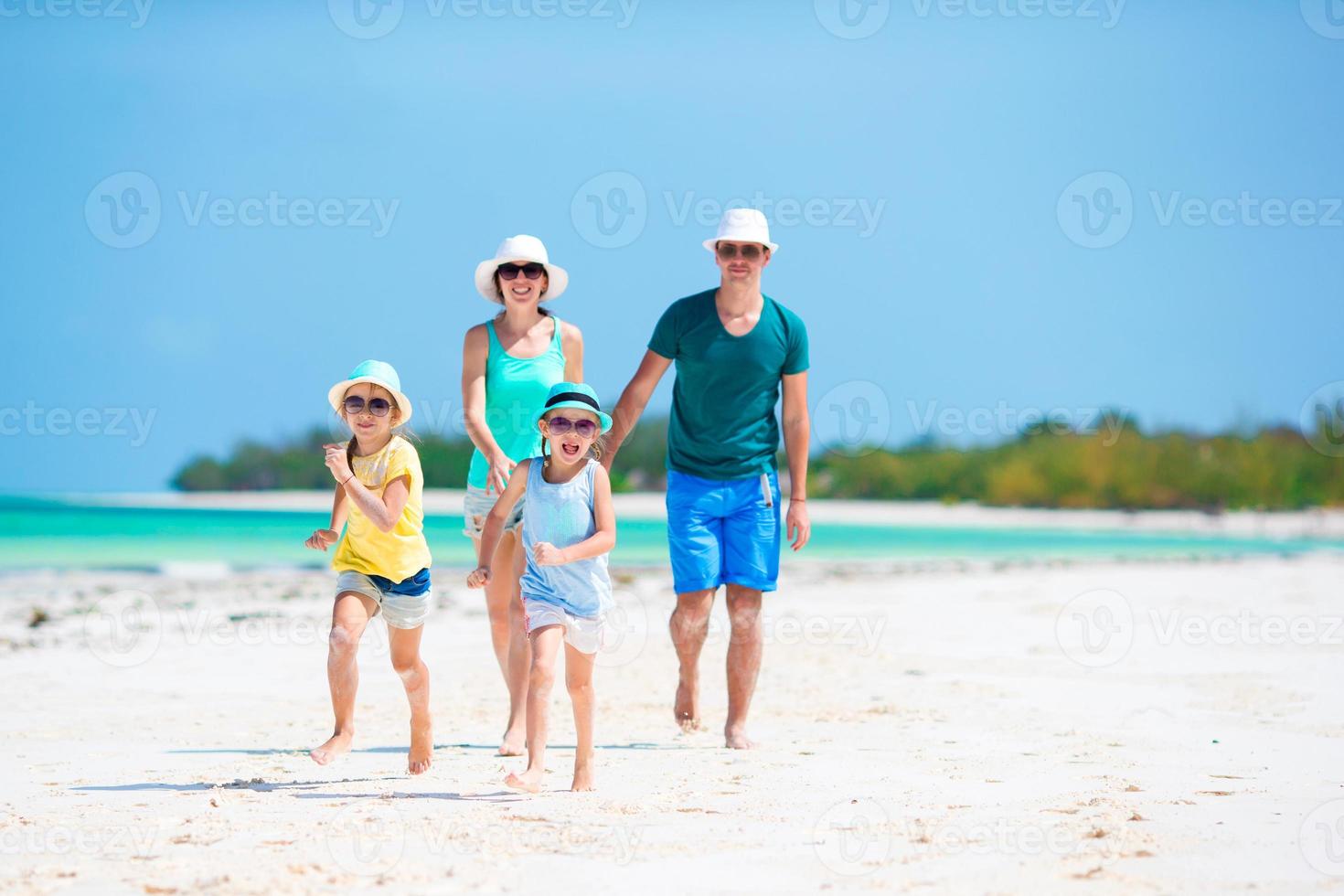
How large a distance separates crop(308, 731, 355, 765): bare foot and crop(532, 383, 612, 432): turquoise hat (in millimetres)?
1295

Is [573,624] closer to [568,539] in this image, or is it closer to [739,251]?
[568,539]

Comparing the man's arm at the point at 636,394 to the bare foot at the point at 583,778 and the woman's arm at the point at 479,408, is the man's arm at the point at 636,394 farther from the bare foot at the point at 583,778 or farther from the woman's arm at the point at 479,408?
the bare foot at the point at 583,778

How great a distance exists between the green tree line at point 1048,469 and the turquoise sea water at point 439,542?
346 cm

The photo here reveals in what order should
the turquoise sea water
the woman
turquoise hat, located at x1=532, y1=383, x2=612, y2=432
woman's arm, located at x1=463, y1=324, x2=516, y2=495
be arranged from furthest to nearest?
the turquoise sea water, the woman, woman's arm, located at x1=463, y1=324, x2=516, y2=495, turquoise hat, located at x1=532, y1=383, x2=612, y2=432

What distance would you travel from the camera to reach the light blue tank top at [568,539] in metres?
4.18

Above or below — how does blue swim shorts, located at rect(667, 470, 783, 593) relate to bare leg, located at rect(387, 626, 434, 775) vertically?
above

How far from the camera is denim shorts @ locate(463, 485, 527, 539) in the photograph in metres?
4.88

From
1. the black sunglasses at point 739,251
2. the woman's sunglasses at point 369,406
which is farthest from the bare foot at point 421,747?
the black sunglasses at point 739,251

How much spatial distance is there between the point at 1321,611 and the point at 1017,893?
773 centimetres

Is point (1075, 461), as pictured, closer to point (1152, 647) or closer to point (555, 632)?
point (1152, 647)

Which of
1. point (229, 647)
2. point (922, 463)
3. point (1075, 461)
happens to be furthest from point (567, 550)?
point (922, 463)

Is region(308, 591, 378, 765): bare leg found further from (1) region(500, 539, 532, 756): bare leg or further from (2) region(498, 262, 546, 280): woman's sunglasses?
(2) region(498, 262, 546, 280): woman's sunglasses

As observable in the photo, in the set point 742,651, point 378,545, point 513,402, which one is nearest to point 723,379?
point 513,402

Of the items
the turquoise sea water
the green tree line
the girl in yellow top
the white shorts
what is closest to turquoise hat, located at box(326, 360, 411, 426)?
the girl in yellow top
